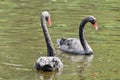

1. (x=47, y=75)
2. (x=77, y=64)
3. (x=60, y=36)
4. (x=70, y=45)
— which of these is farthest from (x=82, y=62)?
(x=60, y=36)

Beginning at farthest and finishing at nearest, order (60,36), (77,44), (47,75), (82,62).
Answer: (60,36) → (77,44) → (82,62) → (47,75)

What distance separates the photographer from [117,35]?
44.1 feet

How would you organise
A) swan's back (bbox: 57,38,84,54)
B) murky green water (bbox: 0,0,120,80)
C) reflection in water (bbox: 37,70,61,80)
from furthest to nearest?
swan's back (bbox: 57,38,84,54)
murky green water (bbox: 0,0,120,80)
reflection in water (bbox: 37,70,61,80)

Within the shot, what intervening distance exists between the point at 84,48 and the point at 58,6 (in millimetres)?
6068

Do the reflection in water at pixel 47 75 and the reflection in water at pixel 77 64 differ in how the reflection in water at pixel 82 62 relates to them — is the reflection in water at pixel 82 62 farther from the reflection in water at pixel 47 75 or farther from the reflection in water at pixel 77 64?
the reflection in water at pixel 47 75

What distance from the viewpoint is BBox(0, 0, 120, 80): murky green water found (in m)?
10.3

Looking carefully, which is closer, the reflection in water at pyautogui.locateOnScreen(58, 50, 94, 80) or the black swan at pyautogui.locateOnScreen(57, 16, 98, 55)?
the reflection in water at pyautogui.locateOnScreen(58, 50, 94, 80)

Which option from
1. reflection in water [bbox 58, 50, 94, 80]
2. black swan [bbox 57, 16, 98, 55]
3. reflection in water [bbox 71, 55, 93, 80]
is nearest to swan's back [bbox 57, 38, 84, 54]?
black swan [bbox 57, 16, 98, 55]

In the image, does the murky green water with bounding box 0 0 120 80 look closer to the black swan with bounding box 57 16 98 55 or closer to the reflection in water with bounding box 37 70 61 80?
the reflection in water with bounding box 37 70 61 80

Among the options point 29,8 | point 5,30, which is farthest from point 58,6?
point 5,30

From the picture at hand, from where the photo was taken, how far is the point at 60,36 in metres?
13.4

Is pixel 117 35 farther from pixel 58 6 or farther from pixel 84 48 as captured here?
pixel 58 6

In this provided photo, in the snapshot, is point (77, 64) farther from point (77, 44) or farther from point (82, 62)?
point (77, 44)

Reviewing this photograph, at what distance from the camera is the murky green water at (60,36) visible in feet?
33.7
